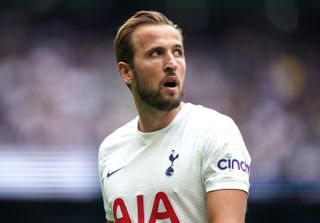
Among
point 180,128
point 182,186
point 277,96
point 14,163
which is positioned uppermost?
point 277,96

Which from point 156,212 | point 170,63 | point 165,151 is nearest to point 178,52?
point 170,63

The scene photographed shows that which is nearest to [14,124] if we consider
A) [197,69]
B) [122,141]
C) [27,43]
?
[27,43]

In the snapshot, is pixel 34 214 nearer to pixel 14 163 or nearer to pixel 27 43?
pixel 14 163

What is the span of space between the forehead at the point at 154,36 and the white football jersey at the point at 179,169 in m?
0.34

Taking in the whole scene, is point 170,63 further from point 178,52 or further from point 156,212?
point 156,212

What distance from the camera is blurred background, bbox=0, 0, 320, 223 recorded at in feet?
29.5

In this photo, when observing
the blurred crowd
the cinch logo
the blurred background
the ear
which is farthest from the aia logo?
the blurred crowd

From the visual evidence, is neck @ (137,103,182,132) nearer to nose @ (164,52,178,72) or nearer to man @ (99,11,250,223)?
man @ (99,11,250,223)

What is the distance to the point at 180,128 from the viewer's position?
387 cm

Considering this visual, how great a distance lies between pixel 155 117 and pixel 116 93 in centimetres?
579

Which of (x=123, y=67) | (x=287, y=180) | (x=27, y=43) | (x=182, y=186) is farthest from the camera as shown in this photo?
(x=27, y=43)

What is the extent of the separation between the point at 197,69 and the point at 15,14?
2.44m

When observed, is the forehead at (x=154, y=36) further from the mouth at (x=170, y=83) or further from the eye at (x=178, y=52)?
the mouth at (x=170, y=83)

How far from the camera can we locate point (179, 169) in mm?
3666
